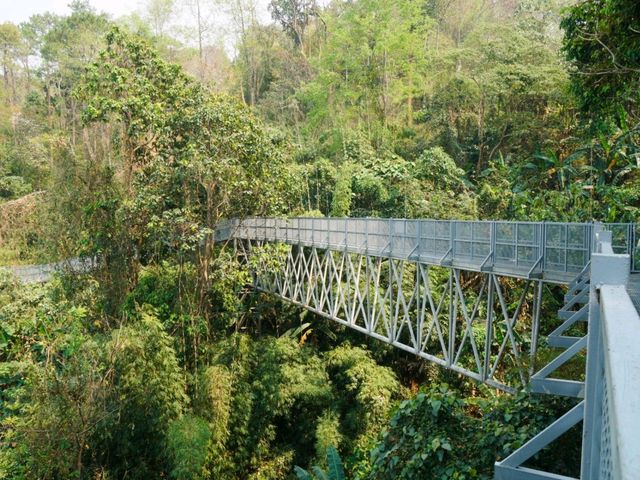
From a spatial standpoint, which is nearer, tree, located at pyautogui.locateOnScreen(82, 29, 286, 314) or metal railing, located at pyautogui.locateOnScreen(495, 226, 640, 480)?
metal railing, located at pyautogui.locateOnScreen(495, 226, 640, 480)

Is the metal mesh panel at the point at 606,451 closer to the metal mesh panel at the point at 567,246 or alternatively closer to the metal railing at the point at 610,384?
the metal railing at the point at 610,384

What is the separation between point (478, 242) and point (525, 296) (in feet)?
7.12

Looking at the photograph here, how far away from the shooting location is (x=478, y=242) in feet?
30.2

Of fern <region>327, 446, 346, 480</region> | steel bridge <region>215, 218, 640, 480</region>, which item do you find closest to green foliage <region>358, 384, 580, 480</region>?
steel bridge <region>215, 218, 640, 480</region>

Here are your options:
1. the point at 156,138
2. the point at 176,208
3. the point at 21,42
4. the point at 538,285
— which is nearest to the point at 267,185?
the point at 176,208

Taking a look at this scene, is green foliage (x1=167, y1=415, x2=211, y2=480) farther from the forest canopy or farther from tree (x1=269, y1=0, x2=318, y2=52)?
tree (x1=269, y1=0, x2=318, y2=52)

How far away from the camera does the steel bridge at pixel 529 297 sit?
141cm

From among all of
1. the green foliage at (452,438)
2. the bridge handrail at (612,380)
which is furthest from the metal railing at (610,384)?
the green foliage at (452,438)

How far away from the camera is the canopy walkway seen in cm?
142

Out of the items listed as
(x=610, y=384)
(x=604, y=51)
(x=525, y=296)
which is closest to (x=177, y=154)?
(x=525, y=296)

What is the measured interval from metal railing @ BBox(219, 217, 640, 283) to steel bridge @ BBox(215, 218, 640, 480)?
0.06 feet

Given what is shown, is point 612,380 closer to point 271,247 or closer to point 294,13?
point 271,247

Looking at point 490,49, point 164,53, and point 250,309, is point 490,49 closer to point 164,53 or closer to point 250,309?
point 250,309

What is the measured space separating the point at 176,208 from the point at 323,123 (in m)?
15.6
